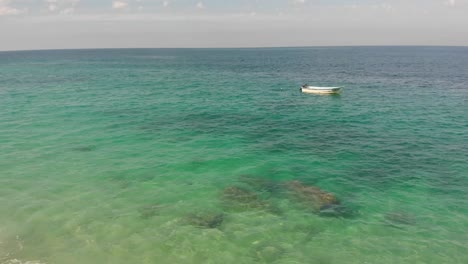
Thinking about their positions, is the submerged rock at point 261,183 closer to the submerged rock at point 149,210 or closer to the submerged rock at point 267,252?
the submerged rock at point 267,252

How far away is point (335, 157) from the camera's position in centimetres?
3519

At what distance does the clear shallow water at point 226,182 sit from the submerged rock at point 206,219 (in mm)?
141

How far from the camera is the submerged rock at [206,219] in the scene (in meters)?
22.3

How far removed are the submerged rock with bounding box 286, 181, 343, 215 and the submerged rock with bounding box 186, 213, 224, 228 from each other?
651cm

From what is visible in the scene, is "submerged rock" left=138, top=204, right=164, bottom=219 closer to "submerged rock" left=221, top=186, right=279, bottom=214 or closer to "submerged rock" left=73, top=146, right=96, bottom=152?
"submerged rock" left=221, top=186, right=279, bottom=214

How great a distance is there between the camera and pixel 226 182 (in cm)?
2892

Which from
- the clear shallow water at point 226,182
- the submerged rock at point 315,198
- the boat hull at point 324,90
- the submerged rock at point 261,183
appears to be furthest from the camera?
the boat hull at point 324,90

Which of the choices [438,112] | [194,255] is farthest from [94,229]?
[438,112]

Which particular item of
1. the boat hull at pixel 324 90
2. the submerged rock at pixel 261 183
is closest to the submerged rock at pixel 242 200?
the submerged rock at pixel 261 183

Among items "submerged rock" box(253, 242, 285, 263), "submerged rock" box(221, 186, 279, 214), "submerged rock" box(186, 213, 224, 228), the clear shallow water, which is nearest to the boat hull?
the clear shallow water

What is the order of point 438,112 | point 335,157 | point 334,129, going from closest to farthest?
point 335,157 → point 334,129 → point 438,112

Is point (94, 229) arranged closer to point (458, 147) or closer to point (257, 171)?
point (257, 171)

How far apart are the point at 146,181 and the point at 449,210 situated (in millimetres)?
23114

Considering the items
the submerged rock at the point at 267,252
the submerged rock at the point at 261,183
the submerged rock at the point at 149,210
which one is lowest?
the submerged rock at the point at 267,252
